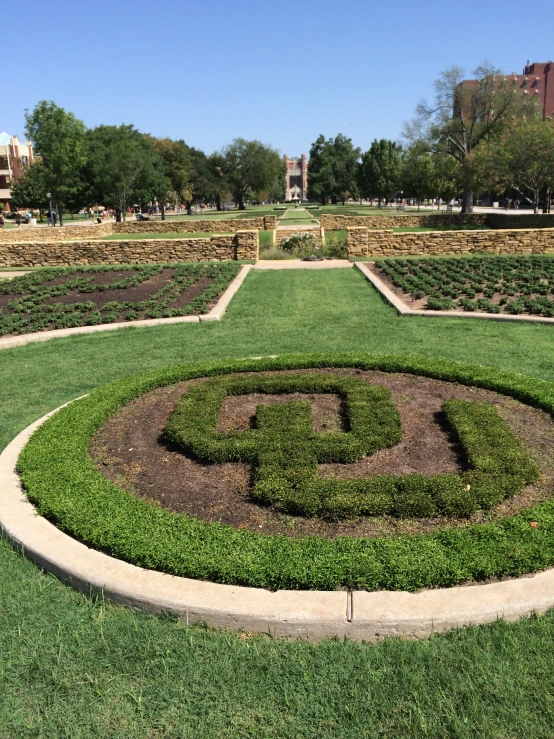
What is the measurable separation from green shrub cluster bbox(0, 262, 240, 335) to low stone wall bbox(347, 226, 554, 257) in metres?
4.96

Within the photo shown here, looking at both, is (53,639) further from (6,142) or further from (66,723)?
(6,142)

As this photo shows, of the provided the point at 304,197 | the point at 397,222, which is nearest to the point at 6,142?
the point at 397,222

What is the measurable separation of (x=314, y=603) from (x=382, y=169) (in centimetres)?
7669

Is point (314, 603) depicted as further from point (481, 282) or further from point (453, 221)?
point (453, 221)

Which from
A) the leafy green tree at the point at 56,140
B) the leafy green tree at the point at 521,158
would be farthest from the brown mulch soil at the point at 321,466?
A: the leafy green tree at the point at 56,140

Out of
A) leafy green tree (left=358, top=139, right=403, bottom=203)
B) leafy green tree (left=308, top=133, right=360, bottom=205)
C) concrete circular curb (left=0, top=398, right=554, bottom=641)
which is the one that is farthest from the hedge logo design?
leafy green tree (left=308, top=133, right=360, bottom=205)

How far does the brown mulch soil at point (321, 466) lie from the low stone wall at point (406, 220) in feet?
90.6

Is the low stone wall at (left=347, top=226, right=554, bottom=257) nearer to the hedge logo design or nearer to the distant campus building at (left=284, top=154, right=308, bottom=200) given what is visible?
the hedge logo design

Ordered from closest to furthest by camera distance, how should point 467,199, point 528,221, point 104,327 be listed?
1. point 104,327
2. point 528,221
3. point 467,199

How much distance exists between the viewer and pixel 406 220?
31969mm

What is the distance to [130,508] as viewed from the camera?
3.65 m

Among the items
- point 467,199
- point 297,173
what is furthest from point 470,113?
point 297,173

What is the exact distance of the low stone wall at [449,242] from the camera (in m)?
18.7

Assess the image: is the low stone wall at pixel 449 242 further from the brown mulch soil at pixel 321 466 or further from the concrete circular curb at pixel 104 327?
the brown mulch soil at pixel 321 466
